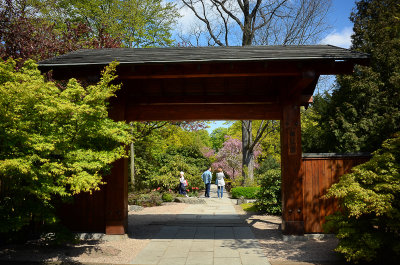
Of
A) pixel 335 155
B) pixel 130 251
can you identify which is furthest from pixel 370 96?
pixel 130 251

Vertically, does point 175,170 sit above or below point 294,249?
above

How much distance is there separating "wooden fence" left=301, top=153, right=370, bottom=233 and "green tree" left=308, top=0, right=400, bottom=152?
546cm

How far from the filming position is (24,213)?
5148 millimetres

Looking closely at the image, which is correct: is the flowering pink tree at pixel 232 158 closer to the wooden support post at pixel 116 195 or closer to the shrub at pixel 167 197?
the shrub at pixel 167 197

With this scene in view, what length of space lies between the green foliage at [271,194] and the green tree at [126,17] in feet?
38.4

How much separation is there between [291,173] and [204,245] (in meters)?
2.64

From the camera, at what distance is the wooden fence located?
704 cm

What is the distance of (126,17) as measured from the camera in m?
18.4

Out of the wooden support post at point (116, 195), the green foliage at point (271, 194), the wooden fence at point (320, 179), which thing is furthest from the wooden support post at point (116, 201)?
the green foliage at point (271, 194)

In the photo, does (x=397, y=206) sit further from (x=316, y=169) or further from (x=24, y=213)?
(x=24, y=213)

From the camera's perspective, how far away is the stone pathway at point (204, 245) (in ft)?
17.9

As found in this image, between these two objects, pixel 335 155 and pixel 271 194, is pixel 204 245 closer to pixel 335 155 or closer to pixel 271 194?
pixel 335 155

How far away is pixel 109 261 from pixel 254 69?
4.77m

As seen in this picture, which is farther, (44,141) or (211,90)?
(211,90)
